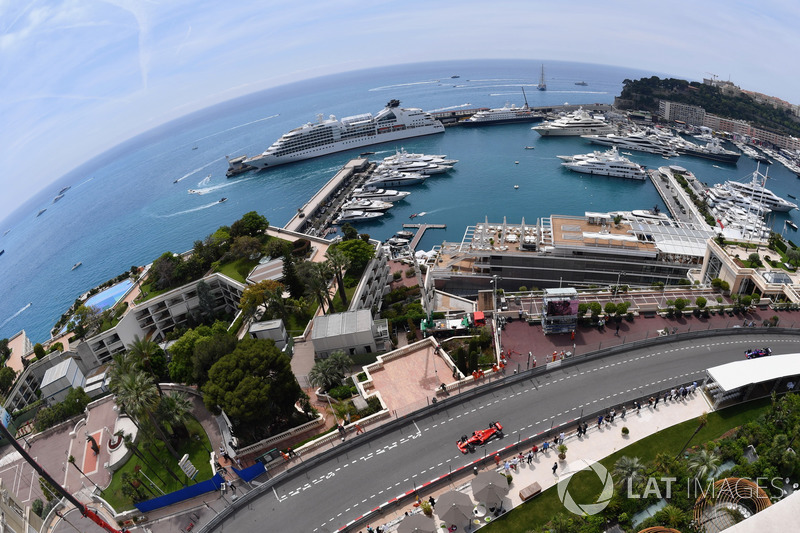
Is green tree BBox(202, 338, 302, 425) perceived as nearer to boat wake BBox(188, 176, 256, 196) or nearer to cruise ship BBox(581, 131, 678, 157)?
boat wake BBox(188, 176, 256, 196)

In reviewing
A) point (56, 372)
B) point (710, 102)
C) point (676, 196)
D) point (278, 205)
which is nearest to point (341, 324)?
point (56, 372)

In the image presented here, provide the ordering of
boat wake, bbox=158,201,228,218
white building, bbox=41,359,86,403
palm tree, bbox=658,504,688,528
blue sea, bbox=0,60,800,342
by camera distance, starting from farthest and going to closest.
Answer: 1. boat wake, bbox=158,201,228,218
2. blue sea, bbox=0,60,800,342
3. white building, bbox=41,359,86,403
4. palm tree, bbox=658,504,688,528

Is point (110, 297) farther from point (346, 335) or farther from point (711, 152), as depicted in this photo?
point (711, 152)

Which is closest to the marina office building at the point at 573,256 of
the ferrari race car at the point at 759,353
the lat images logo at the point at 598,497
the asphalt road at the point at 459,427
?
the asphalt road at the point at 459,427

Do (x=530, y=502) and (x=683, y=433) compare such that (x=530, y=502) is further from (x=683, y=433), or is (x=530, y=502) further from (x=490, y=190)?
(x=490, y=190)

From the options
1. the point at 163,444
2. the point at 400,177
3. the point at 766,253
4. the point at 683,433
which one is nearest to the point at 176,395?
the point at 163,444

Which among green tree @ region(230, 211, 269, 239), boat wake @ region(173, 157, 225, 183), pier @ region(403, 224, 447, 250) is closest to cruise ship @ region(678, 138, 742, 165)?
pier @ region(403, 224, 447, 250)

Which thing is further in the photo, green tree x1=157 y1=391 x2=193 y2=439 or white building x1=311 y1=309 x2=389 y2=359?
white building x1=311 y1=309 x2=389 y2=359
